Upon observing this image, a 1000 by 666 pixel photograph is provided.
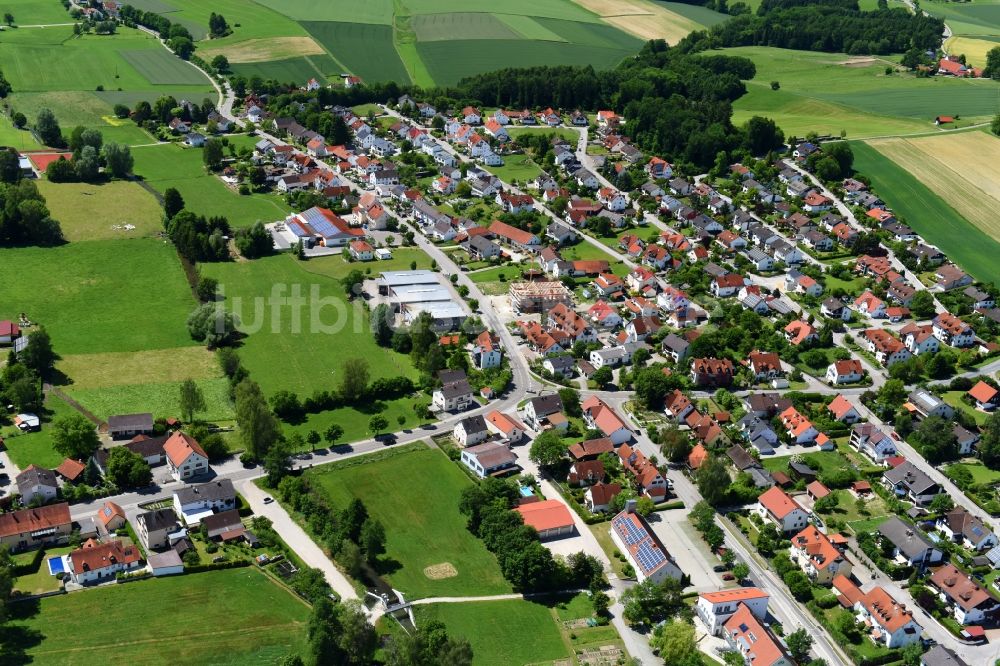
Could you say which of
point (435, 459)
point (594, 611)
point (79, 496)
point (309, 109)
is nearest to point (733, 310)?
point (435, 459)

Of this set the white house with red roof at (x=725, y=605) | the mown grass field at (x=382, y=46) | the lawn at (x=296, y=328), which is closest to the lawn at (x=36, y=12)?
the mown grass field at (x=382, y=46)

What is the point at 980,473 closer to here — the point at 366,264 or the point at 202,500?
the point at 202,500

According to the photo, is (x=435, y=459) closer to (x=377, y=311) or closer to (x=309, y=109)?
(x=377, y=311)

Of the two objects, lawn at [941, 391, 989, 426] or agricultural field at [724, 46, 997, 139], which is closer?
lawn at [941, 391, 989, 426]

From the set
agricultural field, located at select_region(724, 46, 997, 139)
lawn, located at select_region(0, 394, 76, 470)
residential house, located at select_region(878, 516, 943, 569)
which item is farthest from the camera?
agricultural field, located at select_region(724, 46, 997, 139)

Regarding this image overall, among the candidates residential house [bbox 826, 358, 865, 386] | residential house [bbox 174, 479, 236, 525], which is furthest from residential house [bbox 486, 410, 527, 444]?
residential house [bbox 826, 358, 865, 386]

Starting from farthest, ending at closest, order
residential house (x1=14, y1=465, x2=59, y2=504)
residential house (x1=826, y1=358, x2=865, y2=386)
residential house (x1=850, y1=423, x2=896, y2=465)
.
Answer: residential house (x1=826, y1=358, x2=865, y2=386), residential house (x1=850, y1=423, x2=896, y2=465), residential house (x1=14, y1=465, x2=59, y2=504)

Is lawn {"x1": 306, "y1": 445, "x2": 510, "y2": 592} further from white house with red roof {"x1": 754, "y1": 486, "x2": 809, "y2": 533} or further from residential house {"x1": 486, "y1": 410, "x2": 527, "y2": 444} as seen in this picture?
white house with red roof {"x1": 754, "y1": 486, "x2": 809, "y2": 533}
